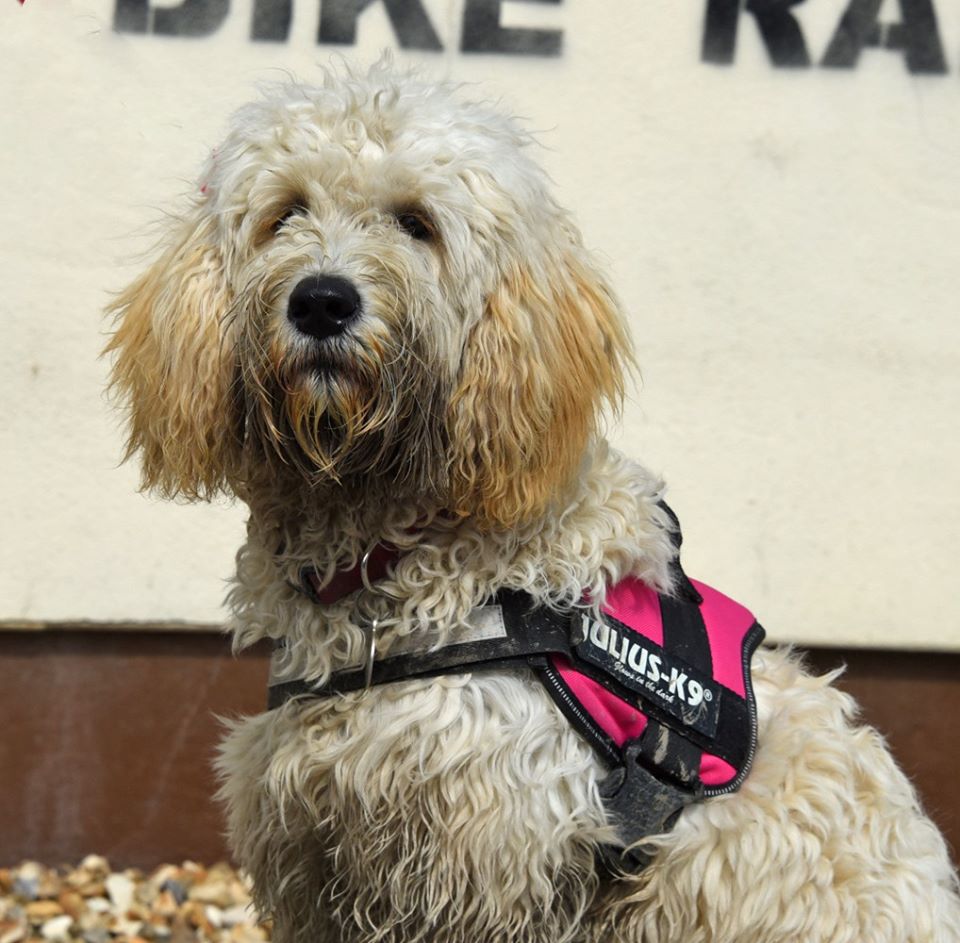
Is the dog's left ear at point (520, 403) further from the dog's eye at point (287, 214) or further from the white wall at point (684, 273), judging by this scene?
the white wall at point (684, 273)

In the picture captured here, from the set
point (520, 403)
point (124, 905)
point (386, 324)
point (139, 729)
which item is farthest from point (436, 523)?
point (124, 905)

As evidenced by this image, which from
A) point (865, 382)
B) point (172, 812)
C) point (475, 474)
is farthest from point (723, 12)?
point (172, 812)

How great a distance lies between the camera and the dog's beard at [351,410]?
2170 millimetres

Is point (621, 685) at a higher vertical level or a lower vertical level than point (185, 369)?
lower

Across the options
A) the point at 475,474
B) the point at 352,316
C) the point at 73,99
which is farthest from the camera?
the point at 73,99

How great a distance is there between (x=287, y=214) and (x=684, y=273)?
79.7 inches

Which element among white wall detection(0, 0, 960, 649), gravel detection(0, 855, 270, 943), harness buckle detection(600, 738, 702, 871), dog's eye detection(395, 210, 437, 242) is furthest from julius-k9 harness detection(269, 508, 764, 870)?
gravel detection(0, 855, 270, 943)

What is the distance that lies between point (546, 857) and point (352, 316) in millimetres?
1051

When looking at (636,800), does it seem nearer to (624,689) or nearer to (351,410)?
(624,689)

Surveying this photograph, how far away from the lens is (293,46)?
3961 millimetres

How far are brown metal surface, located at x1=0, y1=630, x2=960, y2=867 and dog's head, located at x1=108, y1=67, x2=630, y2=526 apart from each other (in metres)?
1.83

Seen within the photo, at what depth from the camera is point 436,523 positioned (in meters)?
2.40

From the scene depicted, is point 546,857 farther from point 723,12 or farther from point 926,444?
point 723,12

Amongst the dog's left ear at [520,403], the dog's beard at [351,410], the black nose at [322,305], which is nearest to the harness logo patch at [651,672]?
the dog's left ear at [520,403]
